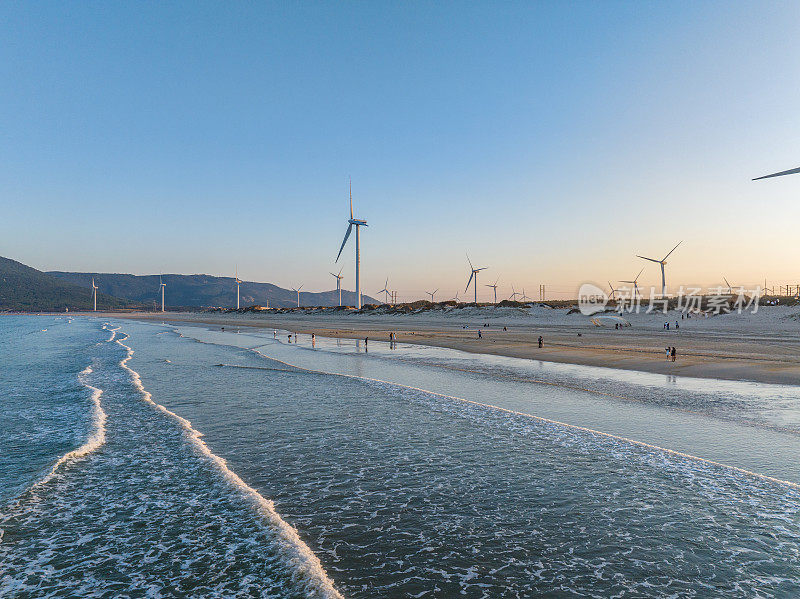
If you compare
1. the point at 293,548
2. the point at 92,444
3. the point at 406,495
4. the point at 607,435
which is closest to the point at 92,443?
the point at 92,444

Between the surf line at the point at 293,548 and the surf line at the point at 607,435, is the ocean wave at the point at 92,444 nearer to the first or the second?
the surf line at the point at 293,548

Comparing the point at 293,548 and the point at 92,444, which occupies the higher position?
the point at 293,548

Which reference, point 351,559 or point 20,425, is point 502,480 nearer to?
point 351,559

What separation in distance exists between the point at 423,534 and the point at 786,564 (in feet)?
21.0

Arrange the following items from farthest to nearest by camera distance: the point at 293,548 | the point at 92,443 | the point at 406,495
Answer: the point at 92,443 → the point at 406,495 → the point at 293,548

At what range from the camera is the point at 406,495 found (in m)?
10.9

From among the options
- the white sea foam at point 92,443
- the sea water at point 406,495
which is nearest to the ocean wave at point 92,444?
the white sea foam at point 92,443

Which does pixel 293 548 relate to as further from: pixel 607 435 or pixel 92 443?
pixel 607 435

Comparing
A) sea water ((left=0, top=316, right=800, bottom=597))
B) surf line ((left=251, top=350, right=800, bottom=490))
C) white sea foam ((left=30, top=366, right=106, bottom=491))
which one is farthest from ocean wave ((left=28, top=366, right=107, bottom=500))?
surf line ((left=251, top=350, right=800, bottom=490))

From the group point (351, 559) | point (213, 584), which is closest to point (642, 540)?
point (351, 559)

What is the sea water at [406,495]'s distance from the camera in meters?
7.53

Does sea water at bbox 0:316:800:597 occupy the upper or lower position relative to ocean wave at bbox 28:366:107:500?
upper

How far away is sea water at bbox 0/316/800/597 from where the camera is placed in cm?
753

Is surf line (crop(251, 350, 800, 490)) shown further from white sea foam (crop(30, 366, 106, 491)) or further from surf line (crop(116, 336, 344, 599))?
white sea foam (crop(30, 366, 106, 491))
